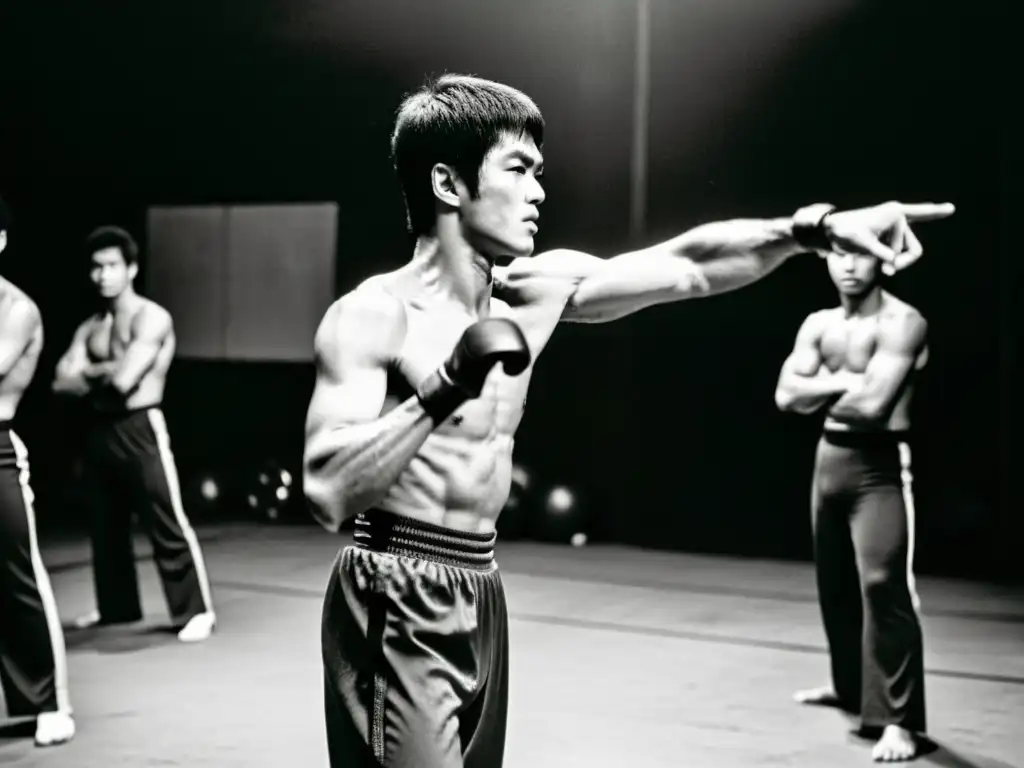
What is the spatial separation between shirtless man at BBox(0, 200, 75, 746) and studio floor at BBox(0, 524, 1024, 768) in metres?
0.13

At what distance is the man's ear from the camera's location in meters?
2.09

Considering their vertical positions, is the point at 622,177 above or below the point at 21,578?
above

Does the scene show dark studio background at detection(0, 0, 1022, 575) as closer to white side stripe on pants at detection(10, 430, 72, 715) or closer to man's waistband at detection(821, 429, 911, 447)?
man's waistband at detection(821, 429, 911, 447)

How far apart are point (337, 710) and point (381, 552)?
0.82 ft

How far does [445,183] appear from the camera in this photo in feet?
6.88

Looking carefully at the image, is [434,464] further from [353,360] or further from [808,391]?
[808,391]

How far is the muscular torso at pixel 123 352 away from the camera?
555 centimetres

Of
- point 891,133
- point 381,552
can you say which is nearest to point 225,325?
point 891,133

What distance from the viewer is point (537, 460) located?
8867mm

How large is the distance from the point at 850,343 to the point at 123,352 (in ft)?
9.72

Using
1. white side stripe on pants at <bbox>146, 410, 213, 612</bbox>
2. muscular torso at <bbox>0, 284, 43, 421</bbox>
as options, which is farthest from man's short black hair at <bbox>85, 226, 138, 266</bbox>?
muscular torso at <bbox>0, 284, 43, 421</bbox>

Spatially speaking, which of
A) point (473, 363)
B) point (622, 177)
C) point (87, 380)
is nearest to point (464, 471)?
point (473, 363)

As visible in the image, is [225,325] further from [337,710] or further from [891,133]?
[337,710]

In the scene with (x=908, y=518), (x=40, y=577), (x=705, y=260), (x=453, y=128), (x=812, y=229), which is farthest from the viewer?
(x=908, y=518)
